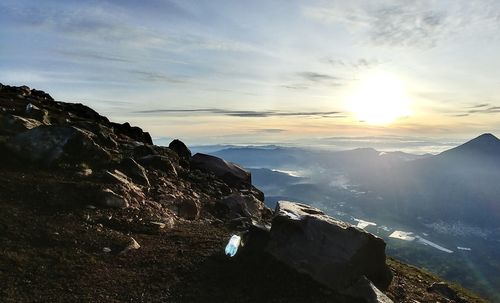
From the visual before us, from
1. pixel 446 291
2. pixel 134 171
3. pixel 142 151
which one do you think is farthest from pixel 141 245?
pixel 446 291

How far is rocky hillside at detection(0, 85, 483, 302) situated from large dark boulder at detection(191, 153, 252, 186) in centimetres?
1545

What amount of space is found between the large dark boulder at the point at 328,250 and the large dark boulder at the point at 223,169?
26.7 metres

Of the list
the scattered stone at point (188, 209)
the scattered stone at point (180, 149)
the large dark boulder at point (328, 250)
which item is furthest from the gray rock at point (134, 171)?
the scattered stone at point (180, 149)

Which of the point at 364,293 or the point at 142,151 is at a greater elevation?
the point at 142,151

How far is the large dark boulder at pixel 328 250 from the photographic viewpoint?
2216 cm

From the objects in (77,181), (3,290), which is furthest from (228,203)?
(3,290)

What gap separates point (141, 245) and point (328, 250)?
10.6m

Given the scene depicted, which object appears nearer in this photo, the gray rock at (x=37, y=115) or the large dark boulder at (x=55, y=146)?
the large dark boulder at (x=55, y=146)

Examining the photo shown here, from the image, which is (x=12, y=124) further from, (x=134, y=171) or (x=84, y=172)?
(x=134, y=171)

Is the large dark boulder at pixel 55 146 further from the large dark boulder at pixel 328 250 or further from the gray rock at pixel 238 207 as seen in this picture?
the large dark boulder at pixel 328 250

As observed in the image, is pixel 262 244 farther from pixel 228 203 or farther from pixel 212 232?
pixel 228 203

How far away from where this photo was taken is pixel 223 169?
52.1 meters

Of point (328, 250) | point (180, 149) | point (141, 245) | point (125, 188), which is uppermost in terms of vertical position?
point (180, 149)

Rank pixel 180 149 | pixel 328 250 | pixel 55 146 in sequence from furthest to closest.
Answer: pixel 180 149, pixel 55 146, pixel 328 250
